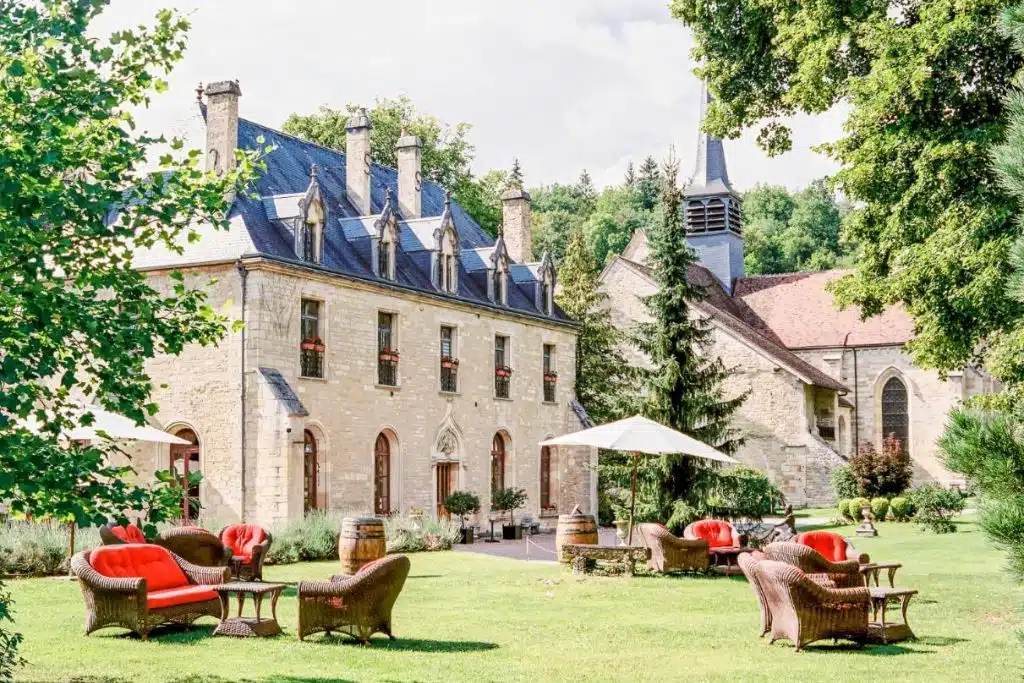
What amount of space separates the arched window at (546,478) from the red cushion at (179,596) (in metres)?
23.0

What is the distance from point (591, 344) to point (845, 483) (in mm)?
9400

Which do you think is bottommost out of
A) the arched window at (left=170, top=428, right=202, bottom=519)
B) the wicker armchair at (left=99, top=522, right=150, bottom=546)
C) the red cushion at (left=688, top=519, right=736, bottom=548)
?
the red cushion at (left=688, top=519, right=736, bottom=548)

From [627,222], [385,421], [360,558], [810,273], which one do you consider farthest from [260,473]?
[627,222]

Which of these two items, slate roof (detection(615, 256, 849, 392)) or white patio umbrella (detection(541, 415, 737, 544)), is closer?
white patio umbrella (detection(541, 415, 737, 544))

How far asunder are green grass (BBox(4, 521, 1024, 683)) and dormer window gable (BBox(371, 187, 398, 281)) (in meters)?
12.6

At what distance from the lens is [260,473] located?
25.0 meters

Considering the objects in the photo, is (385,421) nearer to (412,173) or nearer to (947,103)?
(412,173)

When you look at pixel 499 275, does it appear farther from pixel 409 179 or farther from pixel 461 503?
pixel 461 503

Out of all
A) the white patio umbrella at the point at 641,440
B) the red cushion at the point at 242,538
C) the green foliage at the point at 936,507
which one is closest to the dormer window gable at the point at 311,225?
the white patio umbrella at the point at 641,440

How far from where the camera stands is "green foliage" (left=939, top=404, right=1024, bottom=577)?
15.1 ft

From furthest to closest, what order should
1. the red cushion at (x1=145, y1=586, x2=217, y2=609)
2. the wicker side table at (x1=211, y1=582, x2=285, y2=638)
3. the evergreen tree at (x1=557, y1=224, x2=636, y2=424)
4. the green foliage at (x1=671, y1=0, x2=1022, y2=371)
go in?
the evergreen tree at (x1=557, y1=224, x2=636, y2=424), the green foliage at (x1=671, y1=0, x2=1022, y2=371), the red cushion at (x1=145, y1=586, x2=217, y2=609), the wicker side table at (x1=211, y1=582, x2=285, y2=638)

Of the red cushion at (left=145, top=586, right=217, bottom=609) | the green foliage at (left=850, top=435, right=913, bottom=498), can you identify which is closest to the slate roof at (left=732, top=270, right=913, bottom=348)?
the green foliage at (left=850, top=435, right=913, bottom=498)

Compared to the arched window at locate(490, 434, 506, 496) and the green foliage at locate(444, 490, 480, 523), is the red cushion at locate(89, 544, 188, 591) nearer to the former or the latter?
the green foliage at locate(444, 490, 480, 523)

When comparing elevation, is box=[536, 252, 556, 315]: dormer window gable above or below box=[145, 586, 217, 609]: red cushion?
above
